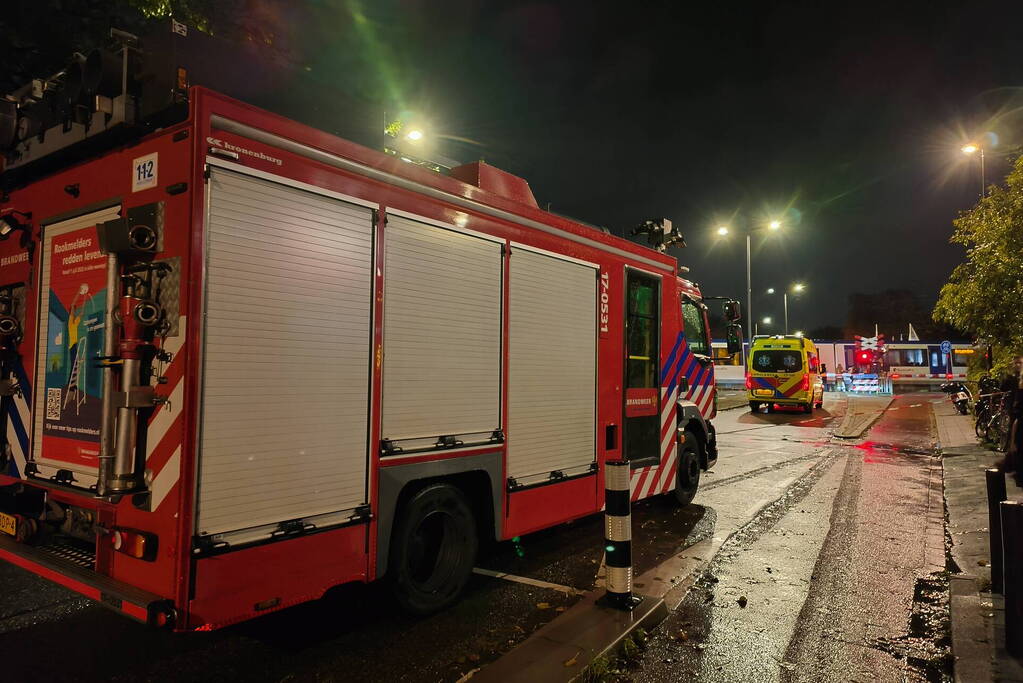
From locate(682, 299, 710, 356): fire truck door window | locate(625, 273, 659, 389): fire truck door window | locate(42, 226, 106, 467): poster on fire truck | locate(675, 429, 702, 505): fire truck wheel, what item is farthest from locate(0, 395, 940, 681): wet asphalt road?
locate(682, 299, 710, 356): fire truck door window

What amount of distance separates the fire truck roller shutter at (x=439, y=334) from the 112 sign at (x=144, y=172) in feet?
4.19

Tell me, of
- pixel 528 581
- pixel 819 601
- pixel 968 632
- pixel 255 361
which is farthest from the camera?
pixel 528 581

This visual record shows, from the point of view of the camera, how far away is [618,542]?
4.19 meters

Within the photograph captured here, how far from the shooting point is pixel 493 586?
4875mm

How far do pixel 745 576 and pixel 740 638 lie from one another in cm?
127

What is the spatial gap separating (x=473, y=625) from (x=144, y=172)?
332 cm

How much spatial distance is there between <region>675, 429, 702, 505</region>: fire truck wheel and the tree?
690 cm

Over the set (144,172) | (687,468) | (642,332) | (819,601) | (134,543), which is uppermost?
(144,172)

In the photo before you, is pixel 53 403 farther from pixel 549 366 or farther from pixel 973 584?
pixel 973 584

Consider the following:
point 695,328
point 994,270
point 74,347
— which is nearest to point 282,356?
→ point 74,347

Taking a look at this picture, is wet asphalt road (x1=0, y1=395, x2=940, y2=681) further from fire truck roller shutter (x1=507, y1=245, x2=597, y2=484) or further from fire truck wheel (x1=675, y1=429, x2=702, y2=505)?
fire truck roller shutter (x1=507, y1=245, x2=597, y2=484)

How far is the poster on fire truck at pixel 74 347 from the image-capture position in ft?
11.8

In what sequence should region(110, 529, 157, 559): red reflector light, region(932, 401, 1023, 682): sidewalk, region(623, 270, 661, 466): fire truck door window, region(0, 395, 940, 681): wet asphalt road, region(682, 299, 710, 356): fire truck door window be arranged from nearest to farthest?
region(110, 529, 157, 559): red reflector light → region(932, 401, 1023, 682): sidewalk → region(0, 395, 940, 681): wet asphalt road → region(623, 270, 661, 466): fire truck door window → region(682, 299, 710, 356): fire truck door window

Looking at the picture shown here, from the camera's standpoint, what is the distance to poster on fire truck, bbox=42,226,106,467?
361cm
